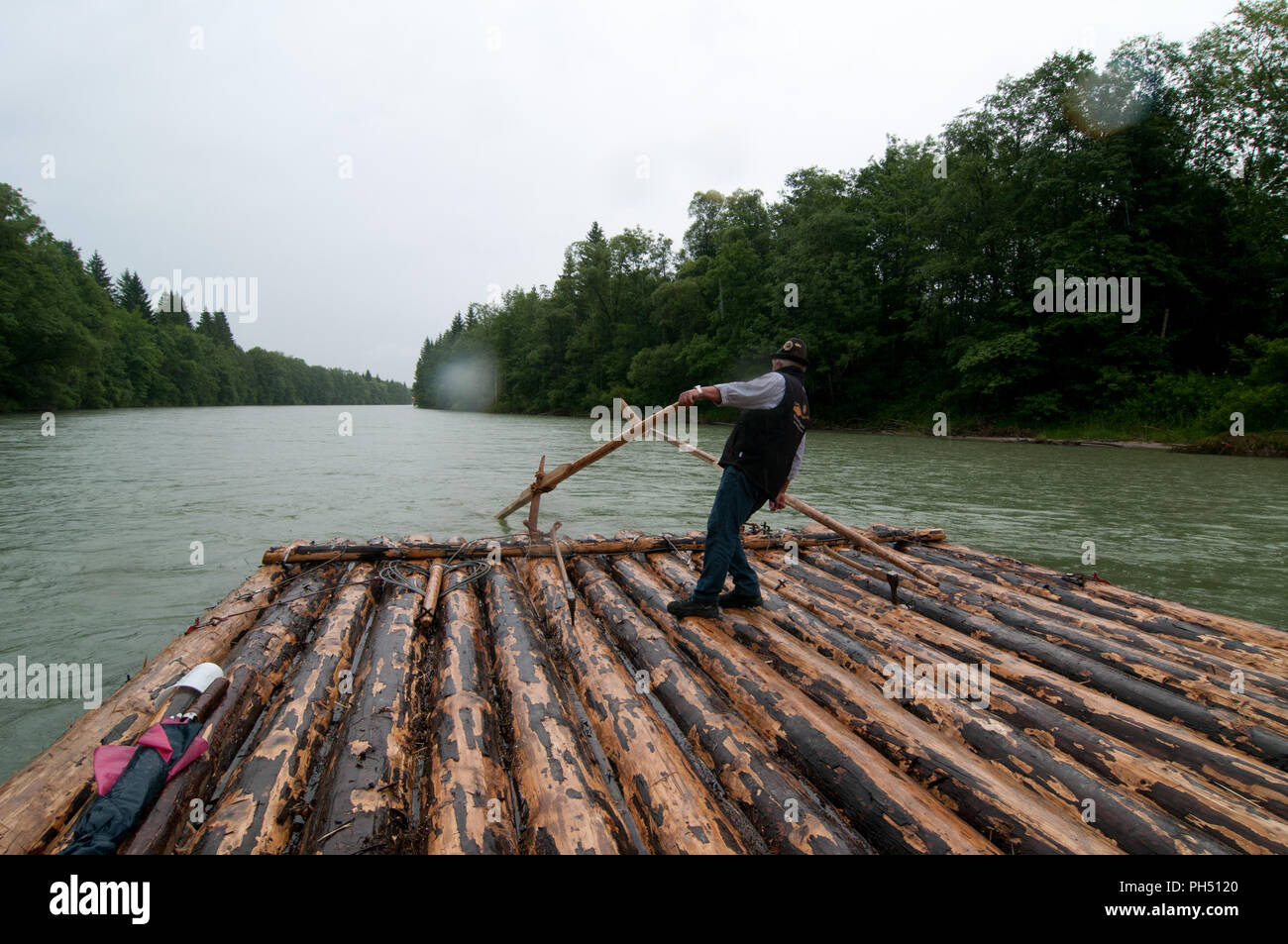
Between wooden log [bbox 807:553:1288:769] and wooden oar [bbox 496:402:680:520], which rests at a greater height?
wooden oar [bbox 496:402:680:520]

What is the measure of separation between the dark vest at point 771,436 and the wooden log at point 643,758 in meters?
1.65

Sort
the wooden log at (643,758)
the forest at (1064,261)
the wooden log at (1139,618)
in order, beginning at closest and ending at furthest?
the wooden log at (643,758)
the wooden log at (1139,618)
the forest at (1064,261)

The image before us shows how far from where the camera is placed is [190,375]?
8462cm

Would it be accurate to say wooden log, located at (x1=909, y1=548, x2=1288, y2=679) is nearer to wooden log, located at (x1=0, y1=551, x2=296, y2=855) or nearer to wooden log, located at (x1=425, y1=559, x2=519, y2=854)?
wooden log, located at (x1=425, y1=559, x2=519, y2=854)

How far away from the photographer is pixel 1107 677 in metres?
3.59

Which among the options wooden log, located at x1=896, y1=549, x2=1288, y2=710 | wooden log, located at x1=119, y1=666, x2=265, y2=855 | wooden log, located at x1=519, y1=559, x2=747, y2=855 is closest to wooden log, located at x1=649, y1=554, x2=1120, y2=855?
wooden log, located at x1=519, y1=559, x2=747, y2=855

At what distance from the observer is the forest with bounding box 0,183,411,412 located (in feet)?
131

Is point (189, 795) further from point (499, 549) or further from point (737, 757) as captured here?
point (499, 549)

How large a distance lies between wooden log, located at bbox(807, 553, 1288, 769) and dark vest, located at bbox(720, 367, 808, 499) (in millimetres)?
1839

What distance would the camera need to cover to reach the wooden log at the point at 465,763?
217cm

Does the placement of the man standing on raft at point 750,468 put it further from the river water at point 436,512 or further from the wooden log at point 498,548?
the river water at point 436,512

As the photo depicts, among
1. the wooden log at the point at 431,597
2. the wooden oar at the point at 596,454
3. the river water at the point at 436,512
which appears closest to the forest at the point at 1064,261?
the river water at the point at 436,512
